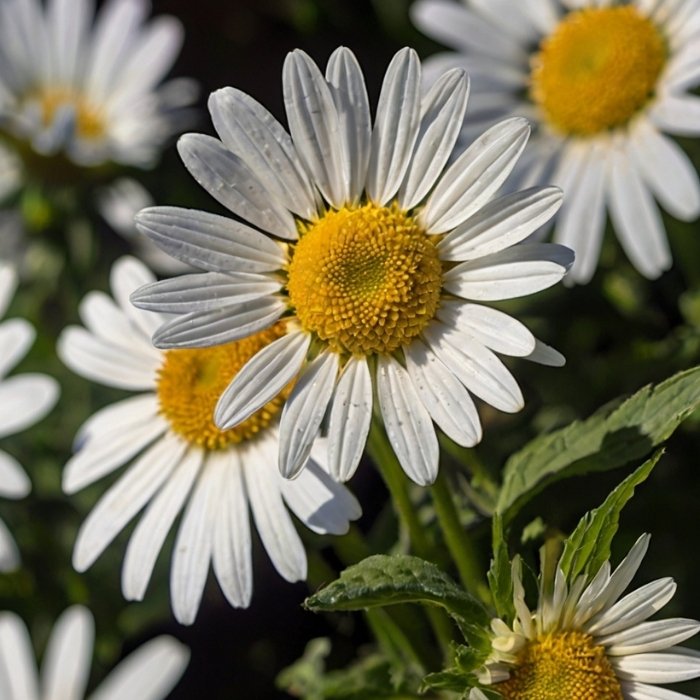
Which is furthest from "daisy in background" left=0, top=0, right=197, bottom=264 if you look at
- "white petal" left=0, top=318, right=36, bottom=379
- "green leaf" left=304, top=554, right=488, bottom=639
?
"green leaf" left=304, top=554, right=488, bottom=639

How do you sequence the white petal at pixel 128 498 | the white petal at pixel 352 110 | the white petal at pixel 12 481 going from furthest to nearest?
the white petal at pixel 12 481, the white petal at pixel 128 498, the white petal at pixel 352 110

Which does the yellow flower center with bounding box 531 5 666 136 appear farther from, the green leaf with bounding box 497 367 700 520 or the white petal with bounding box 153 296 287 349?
the white petal with bounding box 153 296 287 349

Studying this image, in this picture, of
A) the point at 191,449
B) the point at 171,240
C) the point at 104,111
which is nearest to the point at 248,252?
the point at 171,240

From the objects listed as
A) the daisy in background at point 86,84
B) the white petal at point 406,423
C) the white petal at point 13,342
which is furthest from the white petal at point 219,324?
the daisy in background at point 86,84

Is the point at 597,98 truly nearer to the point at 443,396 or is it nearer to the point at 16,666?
the point at 443,396

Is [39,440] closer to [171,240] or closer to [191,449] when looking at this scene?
[191,449]

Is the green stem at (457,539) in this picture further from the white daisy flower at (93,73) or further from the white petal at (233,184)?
the white daisy flower at (93,73)
